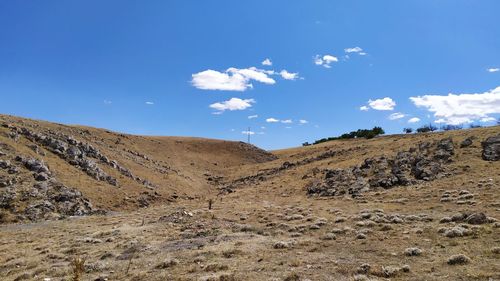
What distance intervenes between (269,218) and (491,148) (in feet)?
95.2

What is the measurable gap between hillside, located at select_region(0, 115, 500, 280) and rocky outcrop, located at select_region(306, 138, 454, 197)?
0.63 feet

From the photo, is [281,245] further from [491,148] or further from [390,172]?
[491,148]

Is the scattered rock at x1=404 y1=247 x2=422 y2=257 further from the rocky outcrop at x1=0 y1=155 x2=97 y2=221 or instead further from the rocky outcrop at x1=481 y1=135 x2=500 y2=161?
the rocky outcrop at x1=0 y1=155 x2=97 y2=221

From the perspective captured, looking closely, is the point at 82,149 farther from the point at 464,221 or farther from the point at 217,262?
the point at 464,221

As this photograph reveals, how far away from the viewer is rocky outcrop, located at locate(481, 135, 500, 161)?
136 feet

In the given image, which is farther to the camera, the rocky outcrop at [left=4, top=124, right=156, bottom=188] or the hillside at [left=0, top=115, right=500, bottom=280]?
the rocky outcrop at [left=4, top=124, right=156, bottom=188]

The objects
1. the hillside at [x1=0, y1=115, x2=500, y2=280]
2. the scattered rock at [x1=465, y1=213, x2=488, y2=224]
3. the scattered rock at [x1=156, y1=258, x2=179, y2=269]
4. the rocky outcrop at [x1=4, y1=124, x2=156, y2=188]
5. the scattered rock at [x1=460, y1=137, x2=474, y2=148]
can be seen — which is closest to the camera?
the hillside at [x1=0, y1=115, x2=500, y2=280]

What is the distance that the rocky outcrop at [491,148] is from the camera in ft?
136

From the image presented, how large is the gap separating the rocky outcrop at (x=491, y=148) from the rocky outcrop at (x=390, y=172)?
3.56m

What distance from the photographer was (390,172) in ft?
149

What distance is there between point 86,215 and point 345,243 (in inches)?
1068

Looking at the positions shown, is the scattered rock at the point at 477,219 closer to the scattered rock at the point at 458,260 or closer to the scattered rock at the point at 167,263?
the scattered rock at the point at 458,260

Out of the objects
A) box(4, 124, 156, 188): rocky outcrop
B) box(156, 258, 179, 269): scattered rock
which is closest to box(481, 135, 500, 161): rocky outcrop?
box(156, 258, 179, 269): scattered rock

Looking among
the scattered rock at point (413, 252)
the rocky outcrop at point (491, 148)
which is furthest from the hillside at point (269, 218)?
the rocky outcrop at point (491, 148)
